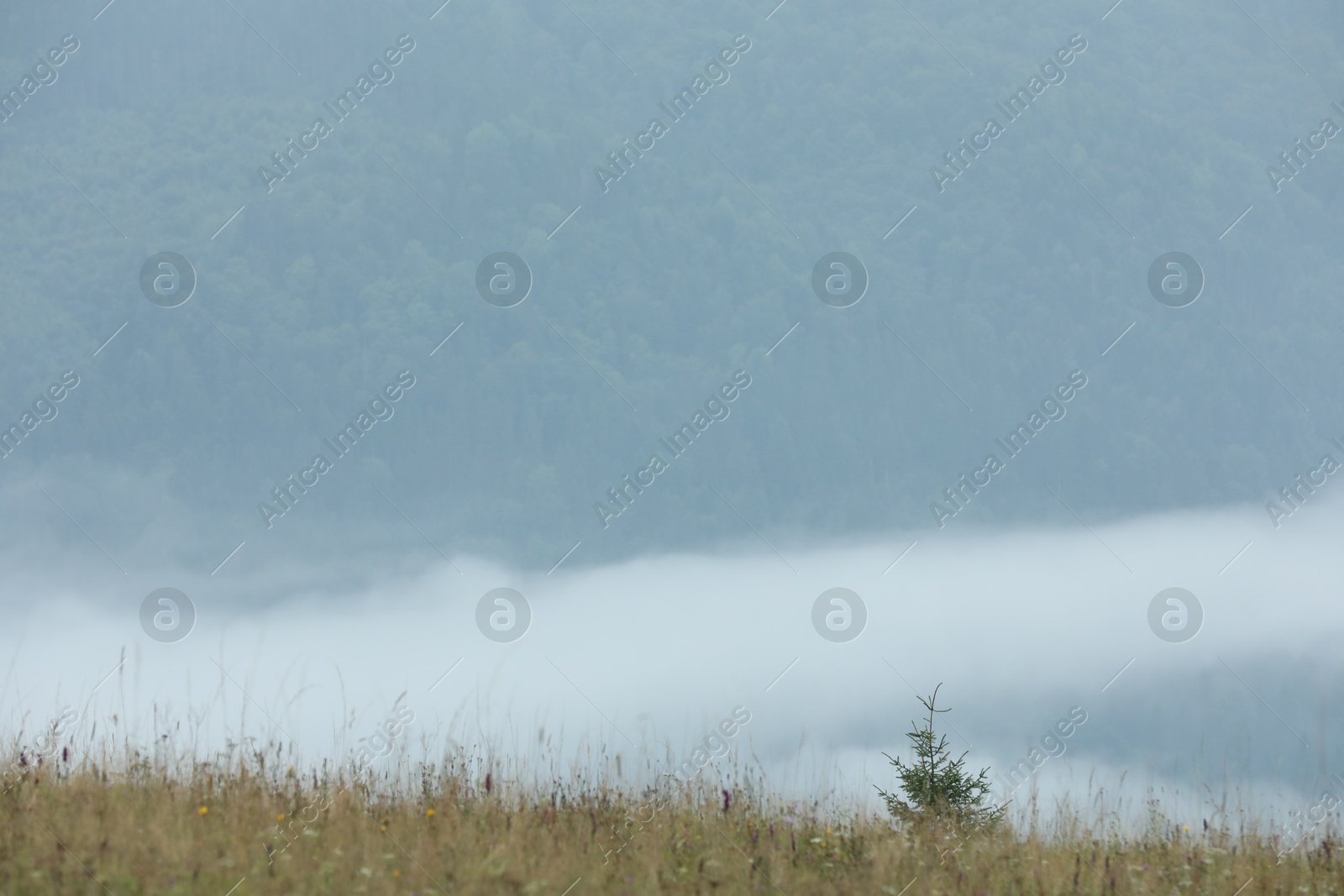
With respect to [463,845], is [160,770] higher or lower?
higher

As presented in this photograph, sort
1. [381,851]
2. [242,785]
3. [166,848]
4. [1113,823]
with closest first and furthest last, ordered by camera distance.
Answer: [166,848]
[381,851]
[242,785]
[1113,823]

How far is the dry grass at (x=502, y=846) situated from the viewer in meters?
7.11

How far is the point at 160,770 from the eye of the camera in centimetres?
917

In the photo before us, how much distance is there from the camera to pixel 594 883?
7434mm

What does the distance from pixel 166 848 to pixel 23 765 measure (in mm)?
2925

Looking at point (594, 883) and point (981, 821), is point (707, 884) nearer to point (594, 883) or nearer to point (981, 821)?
point (594, 883)

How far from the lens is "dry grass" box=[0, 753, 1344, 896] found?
7.11 meters

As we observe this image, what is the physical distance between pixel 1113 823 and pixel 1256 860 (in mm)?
1180

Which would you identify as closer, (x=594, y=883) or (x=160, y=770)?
(x=594, y=883)

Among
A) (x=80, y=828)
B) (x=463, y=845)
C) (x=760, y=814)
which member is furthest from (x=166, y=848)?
(x=760, y=814)

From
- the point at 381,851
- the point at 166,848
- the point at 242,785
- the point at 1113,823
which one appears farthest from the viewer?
the point at 1113,823

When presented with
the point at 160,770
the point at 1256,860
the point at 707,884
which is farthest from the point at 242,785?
the point at 1256,860

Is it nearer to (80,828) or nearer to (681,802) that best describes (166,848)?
(80,828)

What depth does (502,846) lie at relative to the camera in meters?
7.70
